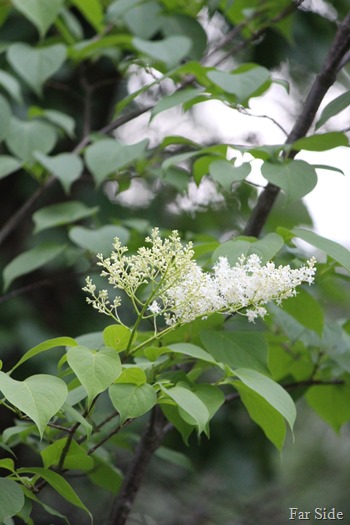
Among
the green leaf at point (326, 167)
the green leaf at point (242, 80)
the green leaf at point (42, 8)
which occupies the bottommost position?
the green leaf at point (326, 167)

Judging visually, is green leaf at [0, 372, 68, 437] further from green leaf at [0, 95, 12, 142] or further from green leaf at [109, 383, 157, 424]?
green leaf at [0, 95, 12, 142]

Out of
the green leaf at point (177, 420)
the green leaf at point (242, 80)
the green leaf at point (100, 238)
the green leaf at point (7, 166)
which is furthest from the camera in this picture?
the green leaf at point (7, 166)

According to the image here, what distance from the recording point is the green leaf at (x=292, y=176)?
1.06 metres

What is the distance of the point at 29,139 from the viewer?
177 centimetres

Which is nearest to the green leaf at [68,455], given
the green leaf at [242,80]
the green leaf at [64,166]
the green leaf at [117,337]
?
the green leaf at [117,337]

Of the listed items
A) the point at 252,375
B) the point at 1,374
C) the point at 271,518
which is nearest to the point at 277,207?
the point at 271,518

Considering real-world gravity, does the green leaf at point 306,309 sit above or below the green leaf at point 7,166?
below

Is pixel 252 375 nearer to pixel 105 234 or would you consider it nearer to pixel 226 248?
pixel 226 248

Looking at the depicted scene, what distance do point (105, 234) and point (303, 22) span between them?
119cm

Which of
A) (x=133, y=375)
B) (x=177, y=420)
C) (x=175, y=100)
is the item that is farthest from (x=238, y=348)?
(x=175, y=100)

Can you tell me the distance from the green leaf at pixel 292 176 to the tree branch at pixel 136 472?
0.47 meters

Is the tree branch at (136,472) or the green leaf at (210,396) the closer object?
the green leaf at (210,396)

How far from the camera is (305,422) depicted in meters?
4.03

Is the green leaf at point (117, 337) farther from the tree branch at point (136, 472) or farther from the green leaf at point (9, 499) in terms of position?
the tree branch at point (136, 472)
